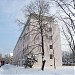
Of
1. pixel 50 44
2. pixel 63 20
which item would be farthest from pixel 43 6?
pixel 50 44

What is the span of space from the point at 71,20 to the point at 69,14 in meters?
0.73

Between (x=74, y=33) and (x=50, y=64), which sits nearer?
(x=74, y=33)

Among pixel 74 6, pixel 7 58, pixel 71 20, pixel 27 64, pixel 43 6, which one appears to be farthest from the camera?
pixel 7 58

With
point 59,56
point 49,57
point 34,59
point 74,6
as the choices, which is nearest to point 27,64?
point 34,59

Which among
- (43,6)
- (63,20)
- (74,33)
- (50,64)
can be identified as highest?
(43,6)

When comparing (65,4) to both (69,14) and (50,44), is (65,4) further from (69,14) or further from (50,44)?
(50,44)

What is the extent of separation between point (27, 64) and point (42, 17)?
1783cm

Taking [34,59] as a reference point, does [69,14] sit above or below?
above

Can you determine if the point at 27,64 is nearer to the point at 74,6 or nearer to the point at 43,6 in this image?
the point at 43,6

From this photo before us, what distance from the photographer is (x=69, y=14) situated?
856 inches

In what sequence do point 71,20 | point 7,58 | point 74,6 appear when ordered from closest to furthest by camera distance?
point 74,6
point 71,20
point 7,58

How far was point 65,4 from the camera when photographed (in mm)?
21828

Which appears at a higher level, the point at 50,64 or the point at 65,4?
the point at 65,4

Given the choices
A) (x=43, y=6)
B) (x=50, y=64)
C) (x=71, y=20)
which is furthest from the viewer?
(x=50, y=64)
